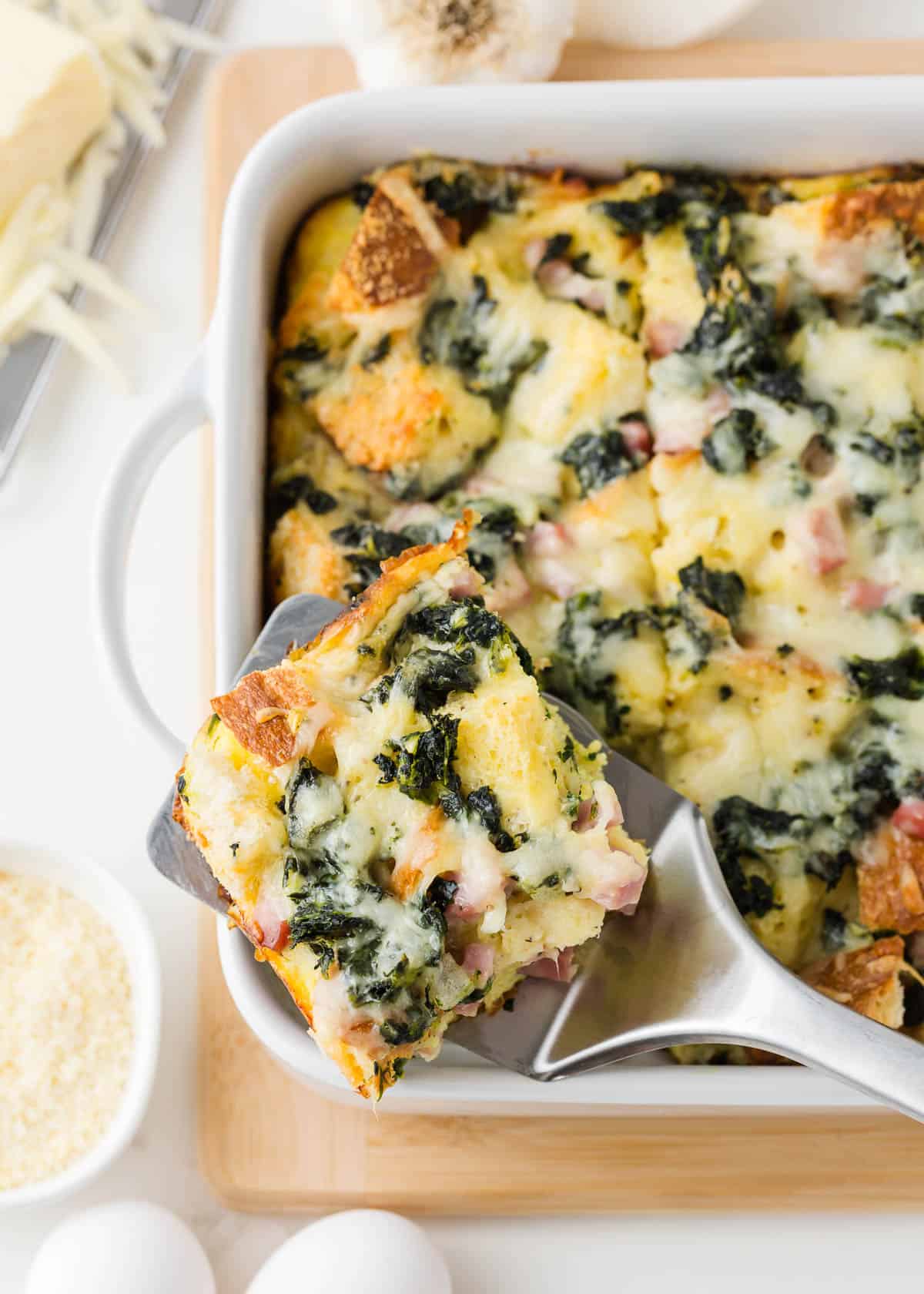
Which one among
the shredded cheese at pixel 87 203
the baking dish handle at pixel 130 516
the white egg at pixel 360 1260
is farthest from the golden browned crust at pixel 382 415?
the white egg at pixel 360 1260

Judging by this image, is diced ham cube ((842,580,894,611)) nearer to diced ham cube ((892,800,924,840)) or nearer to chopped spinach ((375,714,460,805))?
diced ham cube ((892,800,924,840))

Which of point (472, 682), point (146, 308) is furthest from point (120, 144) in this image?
point (472, 682)

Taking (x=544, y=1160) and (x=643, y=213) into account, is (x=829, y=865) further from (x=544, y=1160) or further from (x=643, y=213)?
(x=643, y=213)

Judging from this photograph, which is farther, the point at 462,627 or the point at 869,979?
the point at 869,979

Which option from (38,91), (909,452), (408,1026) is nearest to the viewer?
(408,1026)

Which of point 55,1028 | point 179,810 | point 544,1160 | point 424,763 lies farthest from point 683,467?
point 55,1028

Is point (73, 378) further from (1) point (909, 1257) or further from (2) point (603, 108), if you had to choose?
(1) point (909, 1257)

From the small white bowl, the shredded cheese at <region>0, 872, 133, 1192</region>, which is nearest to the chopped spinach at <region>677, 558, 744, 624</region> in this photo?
the small white bowl
